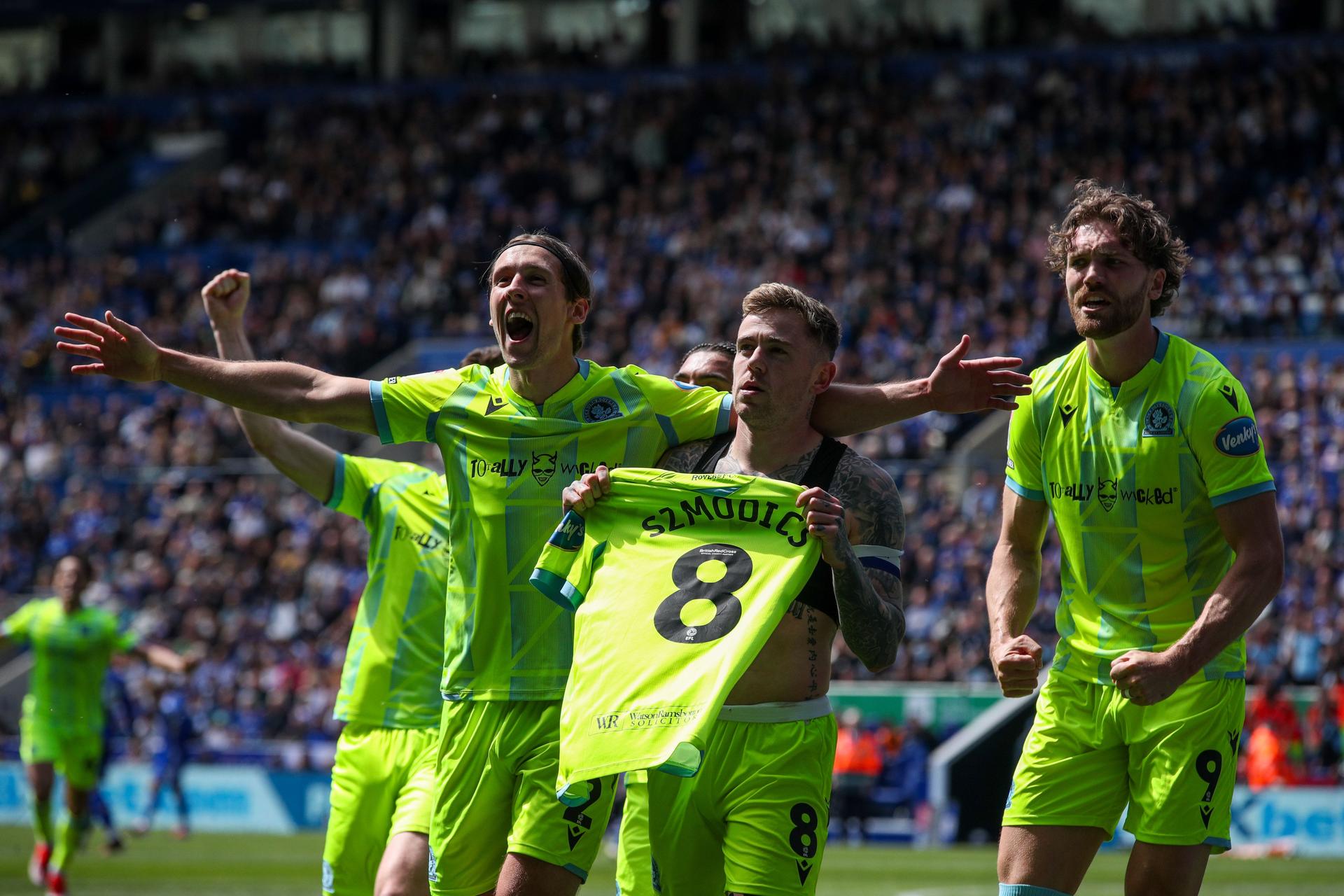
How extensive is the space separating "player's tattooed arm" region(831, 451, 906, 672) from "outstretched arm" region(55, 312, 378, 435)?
5.52 ft

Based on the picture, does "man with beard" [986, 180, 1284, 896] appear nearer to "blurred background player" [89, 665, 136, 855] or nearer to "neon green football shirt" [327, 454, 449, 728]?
"neon green football shirt" [327, 454, 449, 728]

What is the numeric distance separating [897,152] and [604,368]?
25.6 meters

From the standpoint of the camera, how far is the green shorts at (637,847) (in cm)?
533

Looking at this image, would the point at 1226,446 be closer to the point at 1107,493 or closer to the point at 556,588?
the point at 1107,493

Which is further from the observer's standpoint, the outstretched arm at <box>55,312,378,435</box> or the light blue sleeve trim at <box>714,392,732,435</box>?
the light blue sleeve trim at <box>714,392,732,435</box>

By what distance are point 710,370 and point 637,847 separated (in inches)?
78.4

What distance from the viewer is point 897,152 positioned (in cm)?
3095

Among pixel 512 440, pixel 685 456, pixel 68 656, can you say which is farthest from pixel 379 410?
pixel 68 656

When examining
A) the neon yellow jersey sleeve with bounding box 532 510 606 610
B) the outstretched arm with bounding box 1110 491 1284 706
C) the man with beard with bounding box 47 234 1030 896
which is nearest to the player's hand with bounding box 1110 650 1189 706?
the outstretched arm with bounding box 1110 491 1284 706

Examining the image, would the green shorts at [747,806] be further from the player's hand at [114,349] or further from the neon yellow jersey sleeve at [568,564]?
the player's hand at [114,349]

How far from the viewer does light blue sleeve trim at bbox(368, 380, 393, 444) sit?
5902 millimetres

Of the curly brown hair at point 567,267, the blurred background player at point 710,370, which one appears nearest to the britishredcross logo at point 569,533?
the curly brown hair at point 567,267

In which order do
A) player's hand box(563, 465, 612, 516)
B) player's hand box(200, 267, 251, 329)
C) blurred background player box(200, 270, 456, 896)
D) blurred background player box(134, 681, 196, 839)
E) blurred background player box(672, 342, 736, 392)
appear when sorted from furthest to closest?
blurred background player box(134, 681, 196, 839) → blurred background player box(200, 270, 456, 896) → player's hand box(200, 267, 251, 329) → blurred background player box(672, 342, 736, 392) → player's hand box(563, 465, 612, 516)

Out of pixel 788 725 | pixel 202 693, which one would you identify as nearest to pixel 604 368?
pixel 788 725
